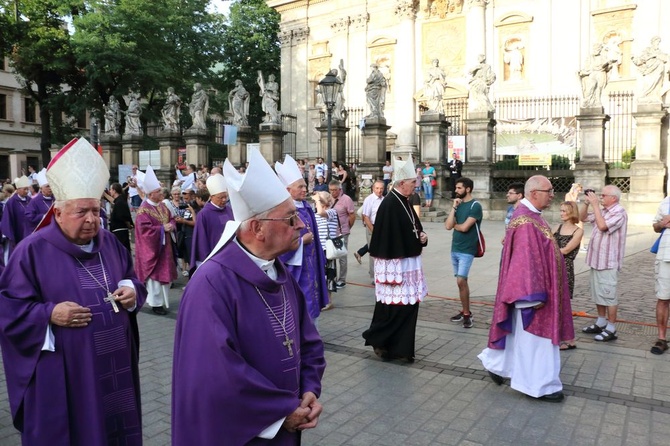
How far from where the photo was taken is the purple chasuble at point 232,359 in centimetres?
231

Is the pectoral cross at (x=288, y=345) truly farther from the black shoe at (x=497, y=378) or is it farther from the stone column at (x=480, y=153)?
the stone column at (x=480, y=153)

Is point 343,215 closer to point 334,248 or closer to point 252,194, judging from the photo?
point 334,248

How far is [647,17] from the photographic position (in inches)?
1003

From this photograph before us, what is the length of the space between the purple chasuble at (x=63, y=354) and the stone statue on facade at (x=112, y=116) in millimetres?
33478

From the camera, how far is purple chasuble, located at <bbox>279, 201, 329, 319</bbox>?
6.73 m

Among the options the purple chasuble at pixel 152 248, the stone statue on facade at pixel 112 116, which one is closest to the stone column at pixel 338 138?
the stone statue on facade at pixel 112 116

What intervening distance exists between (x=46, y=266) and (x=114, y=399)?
2.92ft

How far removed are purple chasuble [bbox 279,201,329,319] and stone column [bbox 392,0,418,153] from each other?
25.6 meters

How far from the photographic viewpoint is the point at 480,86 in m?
21.2

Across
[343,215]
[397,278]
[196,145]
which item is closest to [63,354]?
[397,278]

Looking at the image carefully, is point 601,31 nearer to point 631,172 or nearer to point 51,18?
point 631,172

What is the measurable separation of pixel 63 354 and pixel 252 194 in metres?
1.68

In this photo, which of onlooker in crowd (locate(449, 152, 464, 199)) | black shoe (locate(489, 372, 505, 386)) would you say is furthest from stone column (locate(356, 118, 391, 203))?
black shoe (locate(489, 372, 505, 386))

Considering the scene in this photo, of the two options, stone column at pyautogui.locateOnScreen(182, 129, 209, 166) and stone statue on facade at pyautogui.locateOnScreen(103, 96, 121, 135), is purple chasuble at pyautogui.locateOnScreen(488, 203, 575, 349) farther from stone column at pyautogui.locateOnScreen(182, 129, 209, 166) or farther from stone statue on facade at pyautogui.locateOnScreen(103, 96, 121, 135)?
stone statue on facade at pyautogui.locateOnScreen(103, 96, 121, 135)
